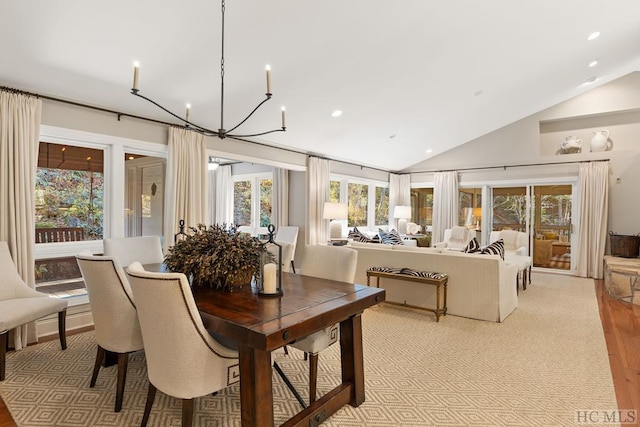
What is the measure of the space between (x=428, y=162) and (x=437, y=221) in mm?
1492

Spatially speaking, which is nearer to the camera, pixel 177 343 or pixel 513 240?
pixel 177 343

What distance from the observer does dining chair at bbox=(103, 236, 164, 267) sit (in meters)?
3.39

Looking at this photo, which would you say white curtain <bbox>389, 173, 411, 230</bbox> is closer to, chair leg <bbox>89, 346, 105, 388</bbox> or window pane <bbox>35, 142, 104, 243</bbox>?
window pane <bbox>35, 142, 104, 243</bbox>

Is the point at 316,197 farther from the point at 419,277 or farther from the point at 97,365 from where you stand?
the point at 97,365

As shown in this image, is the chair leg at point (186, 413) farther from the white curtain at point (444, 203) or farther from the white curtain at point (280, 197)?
the white curtain at point (444, 203)

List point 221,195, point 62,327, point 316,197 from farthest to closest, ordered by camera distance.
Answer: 1. point 221,195
2. point 316,197
3. point 62,327

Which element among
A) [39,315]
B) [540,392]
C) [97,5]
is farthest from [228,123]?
[540,392]

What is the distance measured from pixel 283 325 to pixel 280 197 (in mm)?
5423

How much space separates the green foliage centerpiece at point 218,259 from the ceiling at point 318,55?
72.0 inches

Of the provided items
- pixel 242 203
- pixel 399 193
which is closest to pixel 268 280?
pixel 242 203

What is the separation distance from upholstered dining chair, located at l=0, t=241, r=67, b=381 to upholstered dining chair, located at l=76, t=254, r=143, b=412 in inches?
37.2

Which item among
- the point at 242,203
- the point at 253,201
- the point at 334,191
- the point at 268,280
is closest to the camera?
the point at 268,280

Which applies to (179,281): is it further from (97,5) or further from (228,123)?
(228,123)

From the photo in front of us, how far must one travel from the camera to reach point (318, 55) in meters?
3.82
